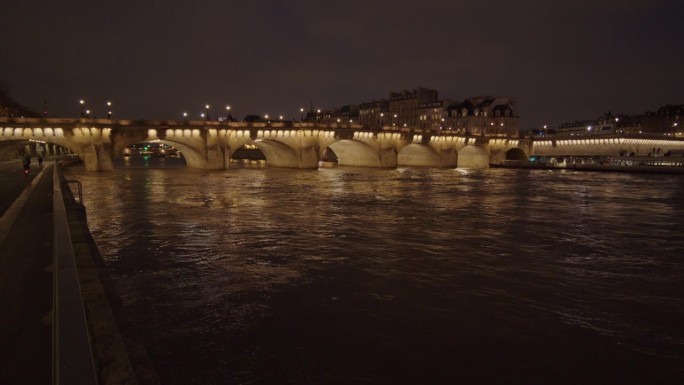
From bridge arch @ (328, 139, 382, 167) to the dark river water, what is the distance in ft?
172

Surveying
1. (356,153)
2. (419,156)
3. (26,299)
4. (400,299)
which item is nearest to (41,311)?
(26,299)

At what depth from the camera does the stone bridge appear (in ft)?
158

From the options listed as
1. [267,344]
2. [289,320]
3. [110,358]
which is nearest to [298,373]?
[267,344]

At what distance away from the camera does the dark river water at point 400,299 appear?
5648 millimetres

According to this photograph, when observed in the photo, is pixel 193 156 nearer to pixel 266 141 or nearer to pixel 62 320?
pixel 266 141

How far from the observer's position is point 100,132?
49000 mm

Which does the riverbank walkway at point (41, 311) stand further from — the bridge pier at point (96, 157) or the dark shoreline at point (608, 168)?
the dark shoreline at point (608, 168)

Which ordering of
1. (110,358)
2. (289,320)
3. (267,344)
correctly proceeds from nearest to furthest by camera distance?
(110,358)
(267,344)
(289,320)

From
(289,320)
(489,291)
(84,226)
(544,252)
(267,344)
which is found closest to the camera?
(267,344)

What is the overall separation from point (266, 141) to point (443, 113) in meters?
63.0

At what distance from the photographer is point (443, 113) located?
11506 centimetres

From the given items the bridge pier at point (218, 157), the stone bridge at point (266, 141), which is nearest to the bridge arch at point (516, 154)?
the stone bridge at point (266, 141)

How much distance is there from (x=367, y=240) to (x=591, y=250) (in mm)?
6085

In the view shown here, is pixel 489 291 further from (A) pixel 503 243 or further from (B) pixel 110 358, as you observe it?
(B) pixel 110 358
